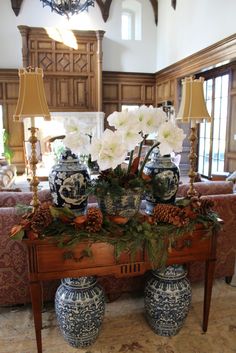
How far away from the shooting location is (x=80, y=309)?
1809 millimetres

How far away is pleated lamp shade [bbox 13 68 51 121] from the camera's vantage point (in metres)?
1.73

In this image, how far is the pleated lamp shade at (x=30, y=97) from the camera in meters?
1.73

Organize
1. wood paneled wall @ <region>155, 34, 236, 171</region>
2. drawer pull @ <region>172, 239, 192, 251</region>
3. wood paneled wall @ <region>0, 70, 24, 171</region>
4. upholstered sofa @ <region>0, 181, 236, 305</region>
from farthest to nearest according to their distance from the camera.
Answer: wood paneled wall @ <region>0, 70, 24, 171</region> → wood paneled wall @ <region>155, 34, 236, 171</region> → upholstered sofa @ <region>0, 181, 236, 305</region> → drawer pull @ <region>172, 239, 192, 251</region>

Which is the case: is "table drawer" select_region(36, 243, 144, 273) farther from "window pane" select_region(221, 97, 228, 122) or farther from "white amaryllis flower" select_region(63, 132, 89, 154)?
"window pane" select_region(221, 97, 228, 122)

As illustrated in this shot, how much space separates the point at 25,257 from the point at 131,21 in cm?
824

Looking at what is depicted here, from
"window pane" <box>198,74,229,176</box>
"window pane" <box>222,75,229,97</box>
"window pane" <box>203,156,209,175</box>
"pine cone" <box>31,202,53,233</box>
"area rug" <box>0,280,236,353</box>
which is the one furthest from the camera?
"window pane" <box>203,156,209,175</box>

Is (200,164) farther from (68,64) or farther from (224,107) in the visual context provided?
(68,64)

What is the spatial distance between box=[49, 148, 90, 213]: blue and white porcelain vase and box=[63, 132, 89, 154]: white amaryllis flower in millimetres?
143

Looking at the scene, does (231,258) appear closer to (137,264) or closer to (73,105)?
(137,264)

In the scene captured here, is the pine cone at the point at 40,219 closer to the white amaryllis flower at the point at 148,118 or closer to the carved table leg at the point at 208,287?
the white amaryllis flower at the point at 148,118

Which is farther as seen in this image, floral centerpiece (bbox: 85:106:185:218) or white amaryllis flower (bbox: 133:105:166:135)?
white amaryllis flower (bbox: 133:105:166:135)

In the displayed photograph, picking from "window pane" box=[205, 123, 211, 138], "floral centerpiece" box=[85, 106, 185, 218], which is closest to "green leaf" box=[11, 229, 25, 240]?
"floral centerpiece" box=[85, 106, 185, 218]

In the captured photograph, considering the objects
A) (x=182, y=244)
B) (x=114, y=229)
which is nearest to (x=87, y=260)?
(x=114, y=229)

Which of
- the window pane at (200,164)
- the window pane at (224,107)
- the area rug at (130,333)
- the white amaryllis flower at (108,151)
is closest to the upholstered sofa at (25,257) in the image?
the area rug at (130,333)
